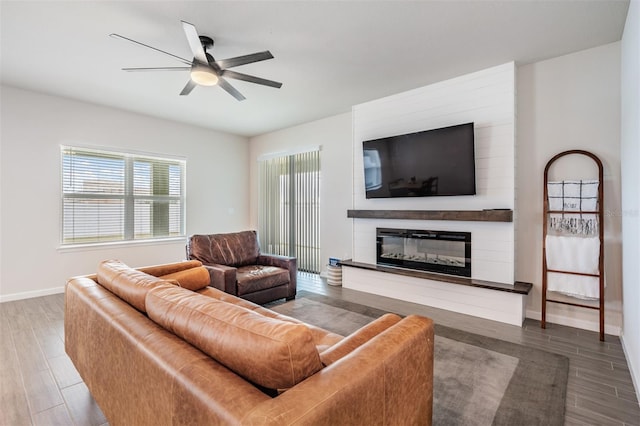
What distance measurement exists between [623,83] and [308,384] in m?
3.65

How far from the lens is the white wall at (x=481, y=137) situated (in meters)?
3.35

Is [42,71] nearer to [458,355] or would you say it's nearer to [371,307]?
[371,307]

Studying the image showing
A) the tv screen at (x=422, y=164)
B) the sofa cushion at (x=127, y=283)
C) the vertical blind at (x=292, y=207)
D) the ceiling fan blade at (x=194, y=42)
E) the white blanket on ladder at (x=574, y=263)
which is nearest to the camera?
the sofa cushion at (x=127, y=283)

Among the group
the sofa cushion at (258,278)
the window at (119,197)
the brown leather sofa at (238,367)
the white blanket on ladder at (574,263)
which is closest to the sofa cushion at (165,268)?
the sofa cushion at (258,278)

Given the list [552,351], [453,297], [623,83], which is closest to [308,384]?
[552,351]

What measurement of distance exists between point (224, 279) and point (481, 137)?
10.9ft

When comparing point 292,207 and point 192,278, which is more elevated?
point 292,207

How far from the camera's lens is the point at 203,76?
275 cm

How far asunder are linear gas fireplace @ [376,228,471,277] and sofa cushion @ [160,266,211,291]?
8.17 feet

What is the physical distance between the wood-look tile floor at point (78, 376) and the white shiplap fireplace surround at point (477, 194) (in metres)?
0.24

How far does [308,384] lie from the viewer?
2.98 ft

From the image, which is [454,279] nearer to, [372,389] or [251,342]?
[372,389]

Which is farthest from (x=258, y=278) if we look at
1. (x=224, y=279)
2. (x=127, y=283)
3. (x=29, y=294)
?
(x=29, y=294)

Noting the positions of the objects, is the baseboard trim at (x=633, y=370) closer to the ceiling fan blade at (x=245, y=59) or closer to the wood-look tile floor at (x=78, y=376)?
the wood-look tile floor at (x=78, y=376)
